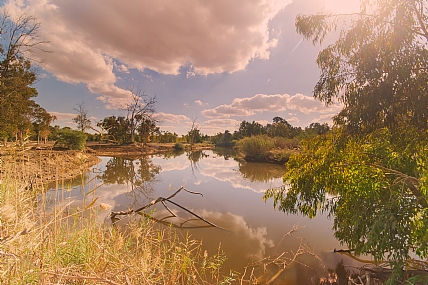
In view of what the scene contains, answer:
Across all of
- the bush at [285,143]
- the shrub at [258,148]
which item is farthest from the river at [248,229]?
the bush at [285,143]

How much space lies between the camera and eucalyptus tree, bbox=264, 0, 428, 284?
8.97ft

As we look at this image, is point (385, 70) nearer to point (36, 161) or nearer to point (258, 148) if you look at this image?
point (36, 161)

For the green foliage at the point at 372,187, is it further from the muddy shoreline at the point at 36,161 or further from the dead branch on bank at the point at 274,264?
the muddy shoreline at the point at 36,161

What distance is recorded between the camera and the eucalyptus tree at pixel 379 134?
2.73 metres

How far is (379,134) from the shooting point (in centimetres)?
376

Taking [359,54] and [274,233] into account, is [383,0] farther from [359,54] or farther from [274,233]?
[274,233]

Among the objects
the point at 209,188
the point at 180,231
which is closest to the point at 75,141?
the point at 209,188

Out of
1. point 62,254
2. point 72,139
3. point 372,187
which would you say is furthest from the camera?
point 72,139

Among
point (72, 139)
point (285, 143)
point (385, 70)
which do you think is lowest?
point (285, 143)


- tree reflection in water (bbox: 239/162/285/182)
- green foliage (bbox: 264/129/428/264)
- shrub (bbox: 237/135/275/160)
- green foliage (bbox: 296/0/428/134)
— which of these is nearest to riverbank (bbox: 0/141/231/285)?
green foliage (bbox: 264/129/428/264)

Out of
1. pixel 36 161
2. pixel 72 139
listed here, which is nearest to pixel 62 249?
pixel 36 161

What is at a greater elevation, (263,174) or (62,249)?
(62,249)

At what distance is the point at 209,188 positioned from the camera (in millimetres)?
9930

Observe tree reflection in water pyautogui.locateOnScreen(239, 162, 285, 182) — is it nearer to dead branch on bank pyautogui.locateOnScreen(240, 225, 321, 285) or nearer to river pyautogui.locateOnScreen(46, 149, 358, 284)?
river pyautogui.locateOnScreen(46, 149, 358, 284)
